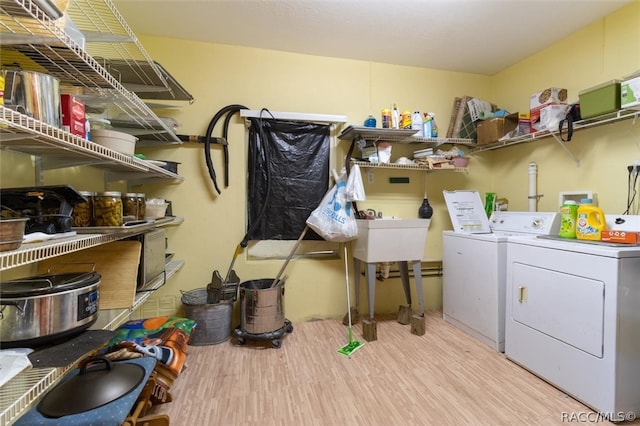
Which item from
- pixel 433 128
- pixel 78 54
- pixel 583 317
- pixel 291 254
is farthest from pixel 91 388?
pixel 433 128

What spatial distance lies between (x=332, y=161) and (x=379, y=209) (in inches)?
26.3

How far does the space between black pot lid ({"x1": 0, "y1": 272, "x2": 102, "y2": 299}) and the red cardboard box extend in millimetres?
506

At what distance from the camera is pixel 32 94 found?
86cm

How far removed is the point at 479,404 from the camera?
5.28ft

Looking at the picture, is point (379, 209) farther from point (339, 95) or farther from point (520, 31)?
point (520, 31)

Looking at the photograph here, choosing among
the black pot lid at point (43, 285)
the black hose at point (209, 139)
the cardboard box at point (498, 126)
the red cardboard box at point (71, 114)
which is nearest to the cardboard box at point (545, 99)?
the cardboard box at point (498, 126)

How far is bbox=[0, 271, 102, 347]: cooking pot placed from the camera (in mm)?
884

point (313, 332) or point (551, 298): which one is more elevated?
point (551, 298)

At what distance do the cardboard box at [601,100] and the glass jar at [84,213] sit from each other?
291 cm

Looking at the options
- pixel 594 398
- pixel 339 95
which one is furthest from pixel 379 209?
pixel 594 398

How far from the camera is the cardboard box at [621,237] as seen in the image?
1.59 meters

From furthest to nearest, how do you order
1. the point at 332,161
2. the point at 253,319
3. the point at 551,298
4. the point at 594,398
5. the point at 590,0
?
the point at 332,161 < the point at 253,319 < the point at 590,0 < the point at 551,298 < the point at 594,398

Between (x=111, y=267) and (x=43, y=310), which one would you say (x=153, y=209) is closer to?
(x=111, y=267)

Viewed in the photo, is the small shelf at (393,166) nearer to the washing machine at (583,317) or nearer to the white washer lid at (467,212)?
the white washer lid at (467,212)
